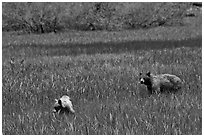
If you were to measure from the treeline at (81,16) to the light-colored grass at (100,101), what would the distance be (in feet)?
61.0

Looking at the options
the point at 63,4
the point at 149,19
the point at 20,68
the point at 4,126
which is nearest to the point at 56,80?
the point at 20,68

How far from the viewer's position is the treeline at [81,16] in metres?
27.7

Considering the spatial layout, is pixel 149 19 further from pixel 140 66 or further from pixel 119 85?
pixel 119 85

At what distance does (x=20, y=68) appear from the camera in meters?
9.38

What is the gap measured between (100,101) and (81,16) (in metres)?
23.0

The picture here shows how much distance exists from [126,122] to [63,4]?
76.9 ft

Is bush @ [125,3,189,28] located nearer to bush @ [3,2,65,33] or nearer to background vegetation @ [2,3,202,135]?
bush @ [3,2,65,33]

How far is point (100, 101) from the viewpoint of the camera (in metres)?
5.70

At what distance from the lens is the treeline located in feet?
90.8

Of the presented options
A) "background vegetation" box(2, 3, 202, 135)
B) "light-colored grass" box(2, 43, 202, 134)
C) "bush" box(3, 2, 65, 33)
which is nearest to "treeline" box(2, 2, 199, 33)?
"bush" box(3, 2, 65, 33)

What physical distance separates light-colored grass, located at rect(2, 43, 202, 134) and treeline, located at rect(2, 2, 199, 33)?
18.6 metres

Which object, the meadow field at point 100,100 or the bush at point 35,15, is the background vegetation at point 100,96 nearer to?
the meadow field at point 100,100

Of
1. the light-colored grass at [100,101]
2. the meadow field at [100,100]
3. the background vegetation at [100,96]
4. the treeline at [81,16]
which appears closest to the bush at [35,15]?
the treeline at [81,16]

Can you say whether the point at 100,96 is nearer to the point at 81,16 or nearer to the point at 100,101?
the point at 100,101
